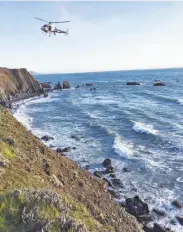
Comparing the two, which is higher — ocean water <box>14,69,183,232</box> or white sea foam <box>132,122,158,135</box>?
white sea foam <box>132,122,158,135</box>

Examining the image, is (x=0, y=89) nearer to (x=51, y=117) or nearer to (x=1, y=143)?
(x=51, y=117)

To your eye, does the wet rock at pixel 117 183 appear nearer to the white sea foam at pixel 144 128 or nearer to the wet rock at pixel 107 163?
the wet rock at pixel 107 163

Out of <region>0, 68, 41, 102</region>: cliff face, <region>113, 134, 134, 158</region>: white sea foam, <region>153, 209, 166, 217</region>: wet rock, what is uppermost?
<region>0, 68, 41, 102</region>: cliff face

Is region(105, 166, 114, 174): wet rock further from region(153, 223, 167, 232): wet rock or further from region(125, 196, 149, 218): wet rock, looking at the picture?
region(153, 223, 167, 232): wet rock

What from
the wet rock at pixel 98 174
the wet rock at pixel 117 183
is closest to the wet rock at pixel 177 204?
the wet rock at pixel 117 183

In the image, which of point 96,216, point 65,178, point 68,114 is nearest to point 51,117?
point 68,114

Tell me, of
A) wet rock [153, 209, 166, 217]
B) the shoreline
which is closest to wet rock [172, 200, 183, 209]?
wet rock [153, 209, 166, 217]
